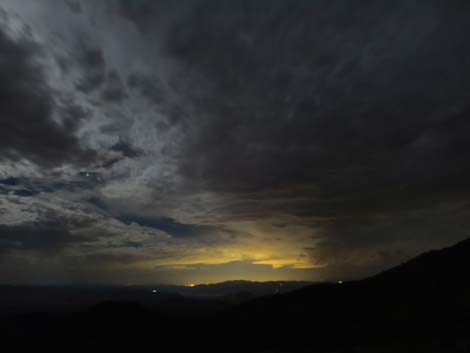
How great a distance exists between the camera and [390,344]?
53.7 metres

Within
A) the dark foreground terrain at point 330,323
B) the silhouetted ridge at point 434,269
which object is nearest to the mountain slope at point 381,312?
the silhouetted ridge at point 434,269

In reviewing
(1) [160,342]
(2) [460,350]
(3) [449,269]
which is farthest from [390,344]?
(1) [160,342]

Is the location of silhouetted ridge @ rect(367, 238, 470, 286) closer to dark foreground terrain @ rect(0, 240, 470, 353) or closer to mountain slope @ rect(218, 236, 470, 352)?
mountain slope @ rect(218, 236, 470, 352)

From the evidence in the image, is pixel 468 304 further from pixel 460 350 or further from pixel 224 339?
pixel 224 339

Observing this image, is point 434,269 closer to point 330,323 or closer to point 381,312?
point 381,312

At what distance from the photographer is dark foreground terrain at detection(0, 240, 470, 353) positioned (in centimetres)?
5972

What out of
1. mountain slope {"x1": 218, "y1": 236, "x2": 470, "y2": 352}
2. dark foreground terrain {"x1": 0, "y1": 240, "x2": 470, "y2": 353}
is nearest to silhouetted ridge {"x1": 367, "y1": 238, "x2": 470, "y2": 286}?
mountain slope {"x1": 218, "y1": 236, "x2": 470, "y2": 352}

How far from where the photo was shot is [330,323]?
8719 centimetres

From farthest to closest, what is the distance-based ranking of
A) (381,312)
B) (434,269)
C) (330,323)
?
(434,269) < (330,323) < (381,312)

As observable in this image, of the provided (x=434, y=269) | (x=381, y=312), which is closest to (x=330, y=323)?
(x=381, y=312)

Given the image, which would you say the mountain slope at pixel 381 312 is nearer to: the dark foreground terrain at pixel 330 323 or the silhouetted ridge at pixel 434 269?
the silhouetted ridge at pixel 434 269

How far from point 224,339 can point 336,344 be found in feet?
176

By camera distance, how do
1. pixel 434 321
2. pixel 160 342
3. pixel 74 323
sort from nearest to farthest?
1. pixel 434 321
2. pixel 160 342
3. pixel 74 323

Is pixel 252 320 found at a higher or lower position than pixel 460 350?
higher
